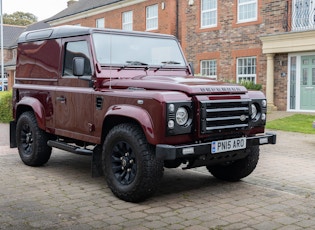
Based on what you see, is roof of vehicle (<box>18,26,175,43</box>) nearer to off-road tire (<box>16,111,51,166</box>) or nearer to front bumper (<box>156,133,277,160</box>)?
off-road tire (<box>16,111,51,166</box>)

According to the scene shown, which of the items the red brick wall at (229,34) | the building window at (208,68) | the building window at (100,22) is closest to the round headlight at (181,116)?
the red brick wall at (229,34)

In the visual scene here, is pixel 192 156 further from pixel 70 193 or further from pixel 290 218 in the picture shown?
pixel 70 193

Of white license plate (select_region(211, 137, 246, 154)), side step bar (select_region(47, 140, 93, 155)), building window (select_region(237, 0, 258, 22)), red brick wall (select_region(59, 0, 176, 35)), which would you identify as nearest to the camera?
white license plate (select_region(211, 137, 246, 154))

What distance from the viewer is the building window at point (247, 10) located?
18756 millimetres

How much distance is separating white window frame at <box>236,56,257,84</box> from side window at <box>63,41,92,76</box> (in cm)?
1317

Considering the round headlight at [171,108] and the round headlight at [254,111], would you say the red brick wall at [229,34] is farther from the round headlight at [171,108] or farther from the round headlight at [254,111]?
the round headlight at [171,108]

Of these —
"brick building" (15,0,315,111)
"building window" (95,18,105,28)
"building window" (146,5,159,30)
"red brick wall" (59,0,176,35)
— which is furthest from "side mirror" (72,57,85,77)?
"building window" (95,18,105,28)

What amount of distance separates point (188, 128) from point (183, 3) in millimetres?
18288

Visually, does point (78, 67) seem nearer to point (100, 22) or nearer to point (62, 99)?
point (62, 99)

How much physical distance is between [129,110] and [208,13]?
55.3ft

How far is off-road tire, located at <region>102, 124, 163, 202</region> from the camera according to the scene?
16.1ft

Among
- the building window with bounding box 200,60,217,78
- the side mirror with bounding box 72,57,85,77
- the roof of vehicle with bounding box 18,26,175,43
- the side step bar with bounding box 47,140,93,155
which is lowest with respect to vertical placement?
the side step bar with bounding box 47,140,93,155

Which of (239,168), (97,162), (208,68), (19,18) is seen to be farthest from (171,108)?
(19,18)

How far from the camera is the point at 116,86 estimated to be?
571 cm
